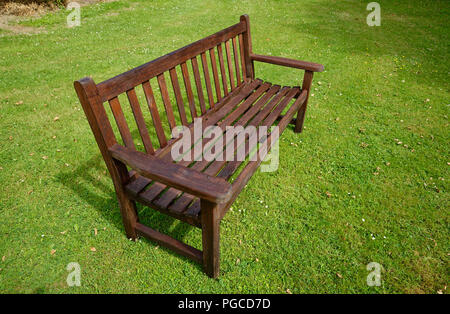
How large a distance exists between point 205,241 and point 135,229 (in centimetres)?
83

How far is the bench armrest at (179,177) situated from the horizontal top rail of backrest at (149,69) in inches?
17.1

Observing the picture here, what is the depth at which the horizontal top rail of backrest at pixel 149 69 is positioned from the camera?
198cm

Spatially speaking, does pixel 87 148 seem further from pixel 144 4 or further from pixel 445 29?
pixel 445 29

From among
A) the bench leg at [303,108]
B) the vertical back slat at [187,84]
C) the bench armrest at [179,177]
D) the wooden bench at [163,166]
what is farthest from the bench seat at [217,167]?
the bench armrest at [179,177]

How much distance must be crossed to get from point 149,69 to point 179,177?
1.06 m

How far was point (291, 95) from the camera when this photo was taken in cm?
376

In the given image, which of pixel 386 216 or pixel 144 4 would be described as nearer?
pixel 386 216

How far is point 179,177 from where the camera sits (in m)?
1.78

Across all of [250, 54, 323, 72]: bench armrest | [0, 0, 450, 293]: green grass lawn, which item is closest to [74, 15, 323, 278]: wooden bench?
[0, 0, 450, 293]: green grass lawn

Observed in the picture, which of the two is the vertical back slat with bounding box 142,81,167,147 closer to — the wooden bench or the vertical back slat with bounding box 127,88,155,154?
the wooden bench

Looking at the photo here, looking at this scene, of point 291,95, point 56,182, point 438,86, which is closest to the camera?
point 56,182

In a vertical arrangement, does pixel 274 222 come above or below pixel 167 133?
below

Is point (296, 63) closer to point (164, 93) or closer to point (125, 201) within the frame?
point (164, 93)
